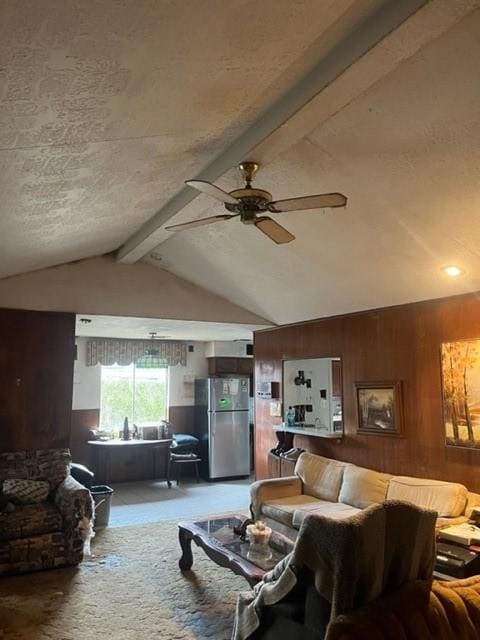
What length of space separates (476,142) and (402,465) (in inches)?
119

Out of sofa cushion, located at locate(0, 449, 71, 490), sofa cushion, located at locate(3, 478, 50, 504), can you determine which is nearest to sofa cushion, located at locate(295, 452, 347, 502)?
sofa cushion, located at locate(0, 449, 71, 490)

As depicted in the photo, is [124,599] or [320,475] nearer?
[124,599]

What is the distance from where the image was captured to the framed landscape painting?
389 cm

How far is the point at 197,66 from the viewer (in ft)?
→ 6.32

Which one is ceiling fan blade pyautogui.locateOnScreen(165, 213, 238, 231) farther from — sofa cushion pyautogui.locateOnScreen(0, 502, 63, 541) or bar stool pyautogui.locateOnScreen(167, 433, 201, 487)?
bar stool pyautogui.locateOnScreen(167, 433, 201, 487)

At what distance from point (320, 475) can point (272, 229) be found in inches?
123

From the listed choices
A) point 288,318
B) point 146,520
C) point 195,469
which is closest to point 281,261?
point 288,318

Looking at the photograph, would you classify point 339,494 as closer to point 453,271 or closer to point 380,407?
point 380,407

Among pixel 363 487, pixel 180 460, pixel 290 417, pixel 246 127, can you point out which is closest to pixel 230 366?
pixel 180 460

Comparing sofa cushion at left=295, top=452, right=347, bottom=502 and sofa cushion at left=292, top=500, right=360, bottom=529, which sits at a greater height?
sofa cushion at left=295, top=452, right=347, bottom=502

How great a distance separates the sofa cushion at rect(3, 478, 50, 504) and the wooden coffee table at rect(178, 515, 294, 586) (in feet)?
4.70

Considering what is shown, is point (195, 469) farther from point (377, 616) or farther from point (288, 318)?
point (377, 616)

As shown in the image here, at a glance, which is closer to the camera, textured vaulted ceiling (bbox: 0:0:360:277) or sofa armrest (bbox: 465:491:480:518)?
textured vaulted ceiling (bbox: 0:0:360:277)

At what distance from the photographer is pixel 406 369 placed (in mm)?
4551
